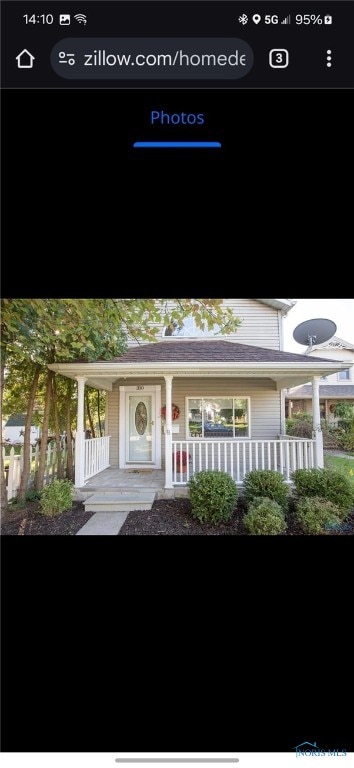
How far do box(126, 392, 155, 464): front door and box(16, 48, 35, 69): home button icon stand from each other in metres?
6.78

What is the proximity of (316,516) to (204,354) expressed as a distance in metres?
3.61

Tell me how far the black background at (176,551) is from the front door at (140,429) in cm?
650

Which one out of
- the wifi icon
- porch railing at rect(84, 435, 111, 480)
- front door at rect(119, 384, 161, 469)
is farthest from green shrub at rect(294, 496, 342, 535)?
the wifi icon

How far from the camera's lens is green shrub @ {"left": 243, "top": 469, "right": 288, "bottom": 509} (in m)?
4.56

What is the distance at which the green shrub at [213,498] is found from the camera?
4.29 m

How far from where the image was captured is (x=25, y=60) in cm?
94

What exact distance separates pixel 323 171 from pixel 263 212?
226 millimetres

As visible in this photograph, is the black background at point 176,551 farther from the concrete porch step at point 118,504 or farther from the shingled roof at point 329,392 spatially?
the shingled roof at point 329,392

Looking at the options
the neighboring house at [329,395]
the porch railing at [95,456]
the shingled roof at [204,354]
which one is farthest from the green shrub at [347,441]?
the porch railing at [95,456]

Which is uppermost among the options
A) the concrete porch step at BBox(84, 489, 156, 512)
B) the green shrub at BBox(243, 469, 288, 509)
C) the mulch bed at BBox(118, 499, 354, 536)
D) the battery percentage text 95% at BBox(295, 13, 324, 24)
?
the battery percentage text 95% at BBox(295, 13, 324, 24)

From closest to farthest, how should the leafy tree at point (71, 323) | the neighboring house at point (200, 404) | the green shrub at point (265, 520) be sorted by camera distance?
the leafy tree at point (71, 323), the green shrub at point (265, 520), the neighboring house at point (200, 404)

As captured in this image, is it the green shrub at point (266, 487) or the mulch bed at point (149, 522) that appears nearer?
the mulch bed at point (149, 522)

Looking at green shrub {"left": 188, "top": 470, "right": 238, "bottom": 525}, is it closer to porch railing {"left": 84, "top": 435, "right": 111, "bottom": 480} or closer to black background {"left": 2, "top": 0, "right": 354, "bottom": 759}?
porch railing {"left": 84, "top": 435, "right": 111, "bottom": 480}
